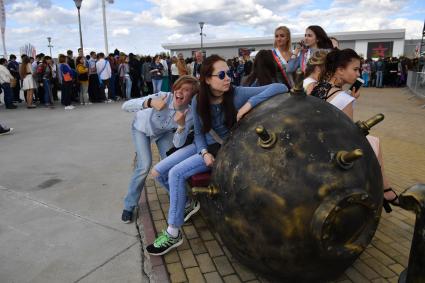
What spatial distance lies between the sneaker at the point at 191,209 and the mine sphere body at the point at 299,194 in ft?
5.36

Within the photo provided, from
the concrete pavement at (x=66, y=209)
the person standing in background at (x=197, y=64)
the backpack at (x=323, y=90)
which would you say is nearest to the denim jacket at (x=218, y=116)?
the backpack at (x=323, y=90)

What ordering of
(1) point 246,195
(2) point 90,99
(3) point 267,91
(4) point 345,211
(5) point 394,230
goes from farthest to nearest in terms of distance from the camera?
1. (2) point 90,99
2. (5) point 394,230
3. (3) point 267,91
4. (1) point 246,195
5. (4) point 345,211

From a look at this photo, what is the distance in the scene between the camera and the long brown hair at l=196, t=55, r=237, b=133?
3352mm

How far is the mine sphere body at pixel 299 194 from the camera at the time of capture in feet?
7.27

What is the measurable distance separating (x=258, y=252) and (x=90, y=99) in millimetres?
14244

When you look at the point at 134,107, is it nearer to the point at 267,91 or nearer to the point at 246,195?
the point at 267,91

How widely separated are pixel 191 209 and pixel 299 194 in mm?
2241

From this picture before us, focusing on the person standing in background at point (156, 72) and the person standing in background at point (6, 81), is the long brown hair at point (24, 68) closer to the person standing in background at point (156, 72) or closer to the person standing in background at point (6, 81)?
the person standing in background at point (6, 81)

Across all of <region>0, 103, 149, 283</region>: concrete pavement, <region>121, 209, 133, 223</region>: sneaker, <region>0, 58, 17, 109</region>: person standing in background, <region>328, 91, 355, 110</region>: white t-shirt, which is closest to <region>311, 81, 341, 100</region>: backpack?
<region>328, 91, 355, 110</region>: white t-shirt

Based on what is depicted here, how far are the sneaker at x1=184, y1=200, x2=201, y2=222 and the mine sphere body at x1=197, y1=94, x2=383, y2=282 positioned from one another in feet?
5.36

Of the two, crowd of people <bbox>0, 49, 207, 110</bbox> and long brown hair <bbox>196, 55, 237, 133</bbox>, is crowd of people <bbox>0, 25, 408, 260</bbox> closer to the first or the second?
long brown hair <bbox>196, 55, 237, 133</bbox>

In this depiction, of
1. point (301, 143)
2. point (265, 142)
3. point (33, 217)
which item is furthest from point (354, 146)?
point (33, 217)

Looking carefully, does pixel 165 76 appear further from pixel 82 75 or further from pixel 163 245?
pixel 163 245

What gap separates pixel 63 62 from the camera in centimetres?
1308
